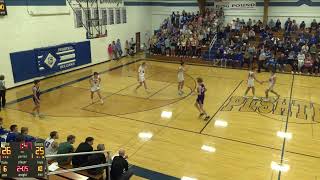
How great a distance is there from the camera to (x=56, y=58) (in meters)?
17.0

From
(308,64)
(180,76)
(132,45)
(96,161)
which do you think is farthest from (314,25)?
(96,161)

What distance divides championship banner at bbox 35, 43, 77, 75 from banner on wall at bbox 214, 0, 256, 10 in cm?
1221

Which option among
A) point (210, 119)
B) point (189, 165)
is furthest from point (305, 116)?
point (189, 165)

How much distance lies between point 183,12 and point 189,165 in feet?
62.8

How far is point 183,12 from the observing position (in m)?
24.8

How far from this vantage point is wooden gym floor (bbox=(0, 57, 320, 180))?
770cm

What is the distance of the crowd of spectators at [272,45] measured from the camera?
18.2 metres

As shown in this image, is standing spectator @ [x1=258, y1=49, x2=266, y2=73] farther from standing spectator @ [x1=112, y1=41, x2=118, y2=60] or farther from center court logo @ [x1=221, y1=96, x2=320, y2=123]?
standing spectator @ [x1=112, y1=41, x2=118, y2=60]

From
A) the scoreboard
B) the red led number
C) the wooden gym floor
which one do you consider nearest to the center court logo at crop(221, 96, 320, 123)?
the wooden gym floor

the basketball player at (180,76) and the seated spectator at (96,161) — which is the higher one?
the basketball player at (180,76)

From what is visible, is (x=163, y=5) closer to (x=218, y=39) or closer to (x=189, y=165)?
(x=218, y=39)

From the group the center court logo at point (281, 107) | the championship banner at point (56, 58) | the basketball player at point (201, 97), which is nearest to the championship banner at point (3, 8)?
the championship banner at point (56, 58)

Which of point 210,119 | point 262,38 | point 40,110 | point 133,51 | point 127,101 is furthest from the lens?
point 133,51

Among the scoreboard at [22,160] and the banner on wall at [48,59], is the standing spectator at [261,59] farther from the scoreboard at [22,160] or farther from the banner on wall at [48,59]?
the scoreboard at [22,160]
